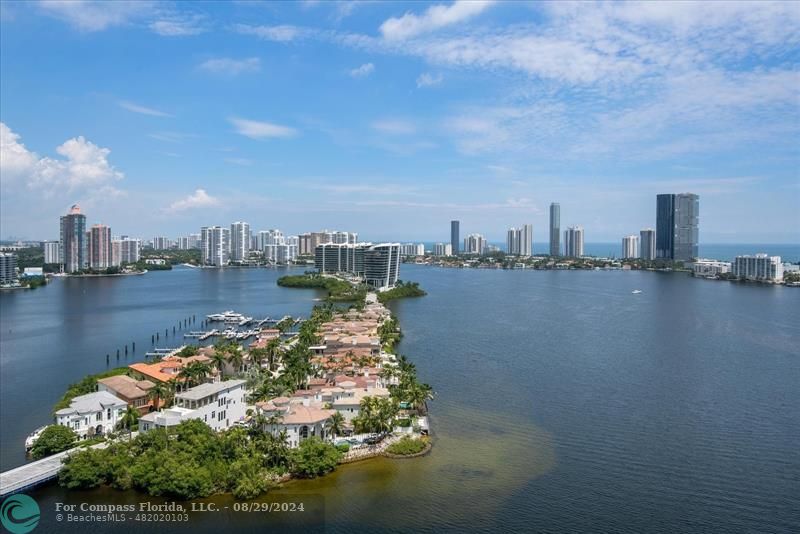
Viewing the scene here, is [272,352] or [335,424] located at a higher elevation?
[272,352]

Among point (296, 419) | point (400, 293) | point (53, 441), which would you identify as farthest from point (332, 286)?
point (53, 441)

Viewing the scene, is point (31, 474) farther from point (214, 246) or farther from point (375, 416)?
point (214, 246)

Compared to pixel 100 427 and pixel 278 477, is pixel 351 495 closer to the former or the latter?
pixel 278 477

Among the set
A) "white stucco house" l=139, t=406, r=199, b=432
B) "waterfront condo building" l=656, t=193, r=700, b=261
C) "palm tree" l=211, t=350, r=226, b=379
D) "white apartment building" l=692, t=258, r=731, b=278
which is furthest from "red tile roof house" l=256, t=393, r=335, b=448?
"waterfront condo building" l=656, t=193, r=700, b=261

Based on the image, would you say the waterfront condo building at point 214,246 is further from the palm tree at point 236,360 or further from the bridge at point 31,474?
the bridge at point 31,474

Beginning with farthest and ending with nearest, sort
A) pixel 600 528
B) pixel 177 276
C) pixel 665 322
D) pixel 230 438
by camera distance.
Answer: pixel 177 276, pixel 665 322, pixel 230 438, pixel 600 528

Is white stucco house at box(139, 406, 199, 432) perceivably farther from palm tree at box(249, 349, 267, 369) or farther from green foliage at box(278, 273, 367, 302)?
green foliage at box(278, 273, 367, 302)

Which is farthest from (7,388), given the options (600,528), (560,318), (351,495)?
(560,318)
